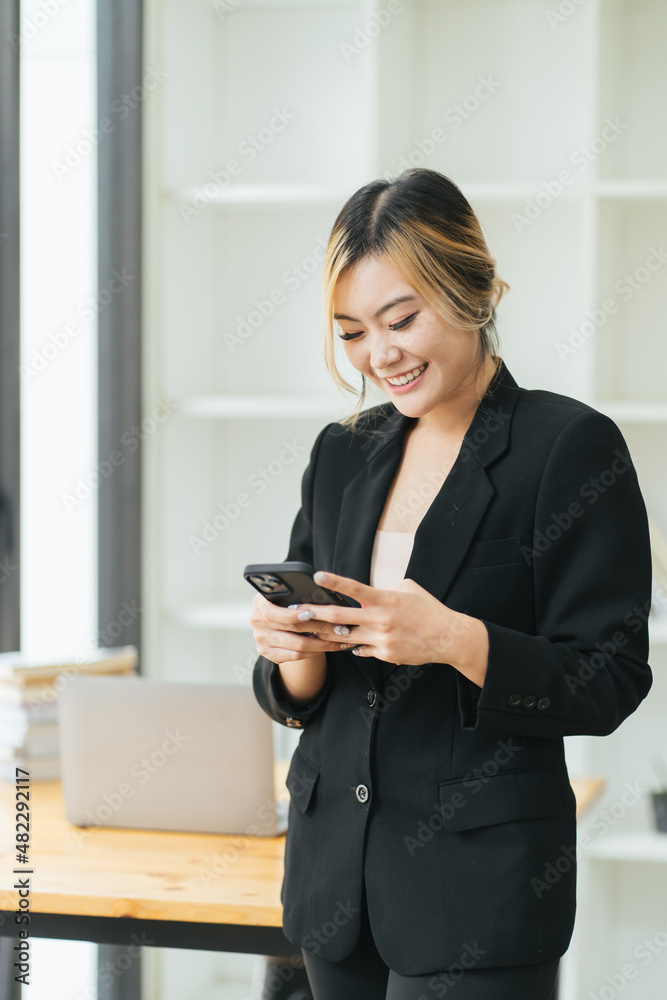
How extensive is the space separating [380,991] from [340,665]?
15.4 inches

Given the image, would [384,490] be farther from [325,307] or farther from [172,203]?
[172,203]

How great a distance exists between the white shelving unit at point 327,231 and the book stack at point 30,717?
87 centimetres

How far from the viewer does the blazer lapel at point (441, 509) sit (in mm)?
1214

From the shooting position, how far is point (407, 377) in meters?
1.28

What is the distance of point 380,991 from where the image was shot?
124 cm

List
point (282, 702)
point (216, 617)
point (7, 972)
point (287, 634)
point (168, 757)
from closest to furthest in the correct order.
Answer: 1. point (287, 634)
2. point (282, 702)
3. point (168, 757)
4. point (7, 972)
5. point (216, 617)

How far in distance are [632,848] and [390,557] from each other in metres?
1.85

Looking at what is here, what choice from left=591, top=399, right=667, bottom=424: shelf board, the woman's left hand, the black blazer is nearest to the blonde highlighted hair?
the black blazer

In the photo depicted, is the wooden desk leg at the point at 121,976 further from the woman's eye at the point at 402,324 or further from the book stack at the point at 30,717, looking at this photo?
the woman's eye at the point at 402,324

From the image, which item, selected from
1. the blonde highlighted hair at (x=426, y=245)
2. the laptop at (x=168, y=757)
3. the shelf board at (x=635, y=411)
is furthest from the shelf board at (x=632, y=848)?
the blonde highlighted hair at (x=426, y=245)

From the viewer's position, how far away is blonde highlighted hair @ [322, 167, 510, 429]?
1.25 m

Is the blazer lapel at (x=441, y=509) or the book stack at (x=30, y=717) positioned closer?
the blazer lapel at (x=441, y=509)

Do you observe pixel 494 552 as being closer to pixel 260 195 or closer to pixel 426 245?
pixel 426 245

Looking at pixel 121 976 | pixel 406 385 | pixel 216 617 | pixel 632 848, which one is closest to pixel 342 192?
pixel 216 617
